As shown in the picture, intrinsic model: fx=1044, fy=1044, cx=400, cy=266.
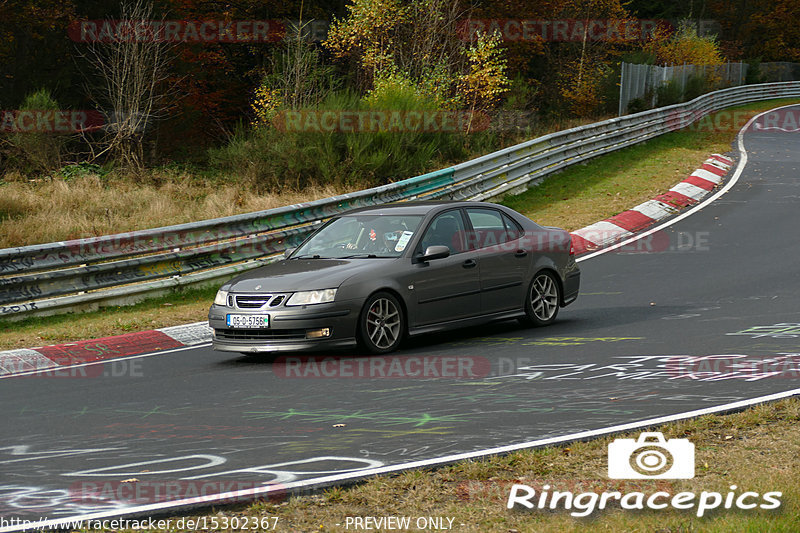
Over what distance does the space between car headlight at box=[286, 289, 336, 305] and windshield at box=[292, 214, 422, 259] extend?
3.11 ft

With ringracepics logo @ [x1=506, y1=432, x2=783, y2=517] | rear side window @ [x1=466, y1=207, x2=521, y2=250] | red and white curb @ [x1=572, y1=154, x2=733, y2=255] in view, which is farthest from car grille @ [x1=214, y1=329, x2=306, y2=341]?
red and white curb @ [x1=572, y1=154, x2=733, y2=255]

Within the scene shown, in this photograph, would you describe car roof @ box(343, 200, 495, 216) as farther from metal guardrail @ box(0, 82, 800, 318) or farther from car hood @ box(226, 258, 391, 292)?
metal guardrail @ box(0, 82, 800, 318)

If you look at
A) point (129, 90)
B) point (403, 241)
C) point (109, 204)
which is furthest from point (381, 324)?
point (129, 90)

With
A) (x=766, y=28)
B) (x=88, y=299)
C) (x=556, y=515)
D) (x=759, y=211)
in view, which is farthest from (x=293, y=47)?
(x=766, y=28)

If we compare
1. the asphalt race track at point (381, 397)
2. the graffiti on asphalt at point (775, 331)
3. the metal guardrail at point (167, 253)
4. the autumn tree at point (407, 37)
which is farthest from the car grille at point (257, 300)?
the autumn tree at point (407, 37)

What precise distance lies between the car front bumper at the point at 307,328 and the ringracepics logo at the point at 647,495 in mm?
4446

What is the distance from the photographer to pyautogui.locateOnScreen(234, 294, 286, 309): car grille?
10.1m

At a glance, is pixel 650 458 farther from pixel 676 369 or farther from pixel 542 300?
pixel 542 300

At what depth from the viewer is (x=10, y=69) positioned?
113 ft

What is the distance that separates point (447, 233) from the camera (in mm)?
11320

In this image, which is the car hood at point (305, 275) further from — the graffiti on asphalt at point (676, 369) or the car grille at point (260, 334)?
the graffiti on asphalt at point (676, 369)

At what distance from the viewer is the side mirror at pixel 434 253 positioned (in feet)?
34.6

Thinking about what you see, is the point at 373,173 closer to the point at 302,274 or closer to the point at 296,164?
the point at 296,164

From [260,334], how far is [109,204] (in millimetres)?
11471
